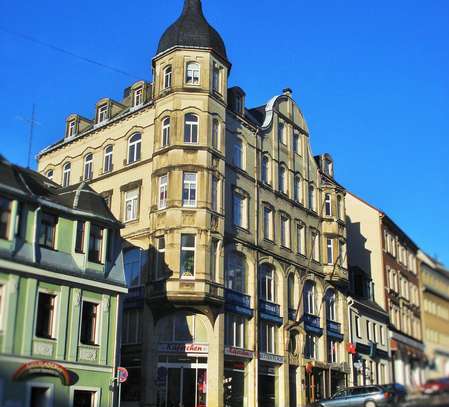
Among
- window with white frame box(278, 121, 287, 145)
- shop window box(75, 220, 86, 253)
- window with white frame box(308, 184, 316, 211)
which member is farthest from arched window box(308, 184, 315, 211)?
shop window box(75, 220, 86, 253)

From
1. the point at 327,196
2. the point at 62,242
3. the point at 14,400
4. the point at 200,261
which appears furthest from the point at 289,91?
the point at 14,400

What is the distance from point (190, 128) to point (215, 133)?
1.94 meters

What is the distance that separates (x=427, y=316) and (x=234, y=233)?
34695 millimetres

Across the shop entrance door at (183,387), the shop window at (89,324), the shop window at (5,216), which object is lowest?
the shop entrance door at (183,387)

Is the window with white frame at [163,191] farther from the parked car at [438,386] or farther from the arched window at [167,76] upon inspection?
the parked car at [438,386]

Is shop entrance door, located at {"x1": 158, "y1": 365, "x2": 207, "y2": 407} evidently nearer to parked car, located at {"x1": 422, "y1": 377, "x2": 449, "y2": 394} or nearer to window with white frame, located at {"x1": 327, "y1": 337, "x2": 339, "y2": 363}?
window with white frame, located at {"x1": 327, "y1": 337, "x2": 339, "y2": 363}

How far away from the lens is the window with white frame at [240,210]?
154 ft

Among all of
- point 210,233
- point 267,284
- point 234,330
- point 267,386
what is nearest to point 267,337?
point 267,386

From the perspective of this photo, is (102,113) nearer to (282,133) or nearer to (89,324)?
(282,133)

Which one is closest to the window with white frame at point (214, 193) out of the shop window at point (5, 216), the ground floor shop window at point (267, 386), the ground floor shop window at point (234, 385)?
the ground floor shop window at point (234, 385)

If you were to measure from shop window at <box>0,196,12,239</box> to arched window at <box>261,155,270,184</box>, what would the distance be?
85.0 feet

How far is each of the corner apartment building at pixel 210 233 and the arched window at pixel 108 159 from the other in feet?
0.36

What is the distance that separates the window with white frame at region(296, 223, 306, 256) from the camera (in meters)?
55.2

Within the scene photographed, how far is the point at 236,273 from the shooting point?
150 ft
